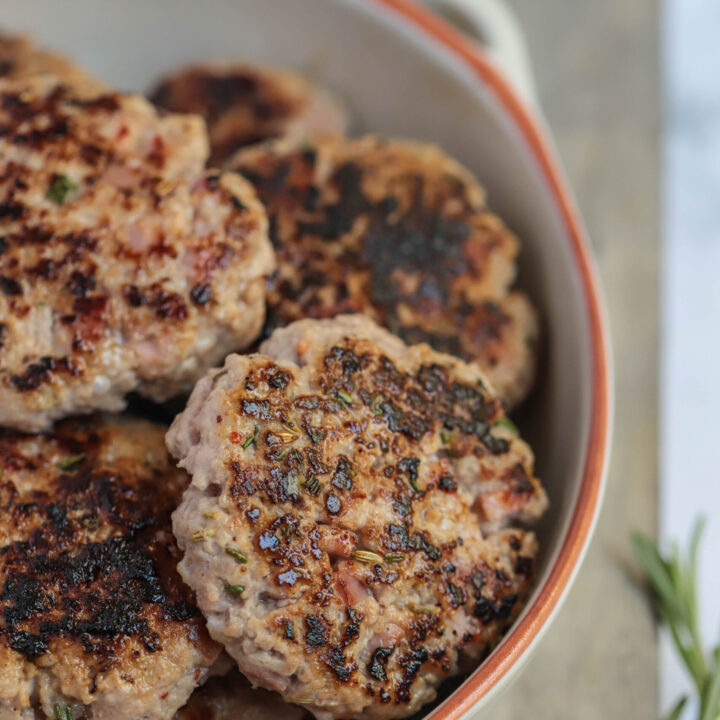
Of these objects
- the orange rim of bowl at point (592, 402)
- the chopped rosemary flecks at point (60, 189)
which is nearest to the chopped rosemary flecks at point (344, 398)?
the orange rim of bowl at point (592, 402)

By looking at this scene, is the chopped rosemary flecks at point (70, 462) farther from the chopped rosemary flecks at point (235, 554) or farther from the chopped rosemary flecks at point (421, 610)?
the chopped rosemary flecks at point (421, 610)

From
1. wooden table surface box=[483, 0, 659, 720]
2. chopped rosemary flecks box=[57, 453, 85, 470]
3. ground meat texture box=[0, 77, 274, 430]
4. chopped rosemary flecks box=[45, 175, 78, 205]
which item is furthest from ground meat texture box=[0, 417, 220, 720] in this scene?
wooden table surface box=[483, 0, 659, 720]

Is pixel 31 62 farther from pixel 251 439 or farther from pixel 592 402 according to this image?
pixel 592 402

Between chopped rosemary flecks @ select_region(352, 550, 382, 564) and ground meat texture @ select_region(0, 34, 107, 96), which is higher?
ground meat texture @ select_region(0, 34, 107, 96)

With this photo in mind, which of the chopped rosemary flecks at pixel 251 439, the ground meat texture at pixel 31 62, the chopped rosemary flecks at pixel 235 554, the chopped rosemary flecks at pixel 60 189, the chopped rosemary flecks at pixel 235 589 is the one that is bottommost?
the chopped rosemary flecks at pixel 235 589

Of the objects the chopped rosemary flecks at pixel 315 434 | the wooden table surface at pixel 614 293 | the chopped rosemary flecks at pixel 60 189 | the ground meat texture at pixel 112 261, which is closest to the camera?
the chopped rosemary flecks at pixel 315 434

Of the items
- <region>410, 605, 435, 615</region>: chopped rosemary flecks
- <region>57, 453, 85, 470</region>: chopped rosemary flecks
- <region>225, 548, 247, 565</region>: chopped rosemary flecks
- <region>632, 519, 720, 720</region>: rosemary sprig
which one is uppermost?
<region>225, 548, 247, 565</region>: chopped rosemary flecks

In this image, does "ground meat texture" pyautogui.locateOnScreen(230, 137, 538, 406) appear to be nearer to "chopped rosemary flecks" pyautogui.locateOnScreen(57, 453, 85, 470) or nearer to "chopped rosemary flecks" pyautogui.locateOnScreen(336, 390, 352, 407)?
"chopped rosemary flecks" pyautogui.locateOnScreen(336, 390, 352, 407)
